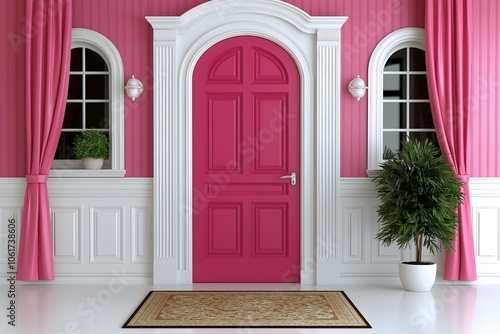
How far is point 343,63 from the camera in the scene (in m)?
6.37

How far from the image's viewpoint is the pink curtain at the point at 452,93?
619cm

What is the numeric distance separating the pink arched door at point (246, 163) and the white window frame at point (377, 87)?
704 mm

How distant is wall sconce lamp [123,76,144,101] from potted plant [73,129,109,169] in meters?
0.51

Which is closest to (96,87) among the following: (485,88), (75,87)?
(75,87)

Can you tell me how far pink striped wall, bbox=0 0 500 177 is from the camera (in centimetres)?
632

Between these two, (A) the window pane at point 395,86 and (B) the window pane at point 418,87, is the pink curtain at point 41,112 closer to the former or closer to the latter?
(A) the window pane at point 395,86

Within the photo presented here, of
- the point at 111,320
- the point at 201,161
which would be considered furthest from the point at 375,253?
the point at 111,320

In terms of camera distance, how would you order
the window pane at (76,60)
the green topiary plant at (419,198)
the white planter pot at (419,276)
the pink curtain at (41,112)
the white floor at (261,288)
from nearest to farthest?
the white floor at (261,288) → the green topiary plant at (419,198) → the white planter pot at (419,276) → the pink curtain at (41,112) → the window pane at (76,60)

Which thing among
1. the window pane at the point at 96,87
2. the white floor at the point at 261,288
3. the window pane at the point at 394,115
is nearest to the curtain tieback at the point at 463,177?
the window pane at the point at 394,115

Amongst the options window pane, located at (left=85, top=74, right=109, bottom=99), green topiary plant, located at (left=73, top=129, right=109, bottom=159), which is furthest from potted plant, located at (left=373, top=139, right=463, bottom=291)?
window pane, located at (left=85, top=74, right=109, bottom=99)

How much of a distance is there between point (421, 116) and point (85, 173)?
11.0 ft

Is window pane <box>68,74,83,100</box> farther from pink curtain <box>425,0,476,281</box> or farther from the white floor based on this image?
pink curtain <box>425,0,476,281</box>

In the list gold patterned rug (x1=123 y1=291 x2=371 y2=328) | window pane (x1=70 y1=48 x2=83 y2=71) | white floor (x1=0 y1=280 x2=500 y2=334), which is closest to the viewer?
white floor (x1=0 y1=280 x2=500 y2=334)

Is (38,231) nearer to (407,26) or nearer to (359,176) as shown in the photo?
(359,176)
